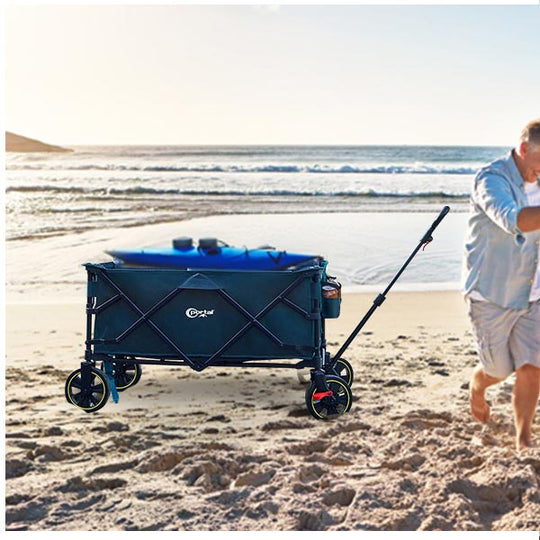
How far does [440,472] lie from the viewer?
328 centimetres

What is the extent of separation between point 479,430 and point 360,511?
1.07m

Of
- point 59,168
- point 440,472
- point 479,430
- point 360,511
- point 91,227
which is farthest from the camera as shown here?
point 59,168

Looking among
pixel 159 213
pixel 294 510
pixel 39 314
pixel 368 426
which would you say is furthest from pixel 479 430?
pixel 159 213

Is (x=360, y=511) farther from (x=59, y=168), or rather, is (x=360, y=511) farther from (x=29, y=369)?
(x=59, y=168)

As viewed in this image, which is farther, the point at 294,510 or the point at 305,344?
the point at 305,344

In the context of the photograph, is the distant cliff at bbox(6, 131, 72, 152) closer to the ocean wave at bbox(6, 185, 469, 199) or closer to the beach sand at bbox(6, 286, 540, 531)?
the ocean wave at bbox(6, 185, 469, 199)

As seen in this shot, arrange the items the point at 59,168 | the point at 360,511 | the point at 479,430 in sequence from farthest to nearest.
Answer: the point at 59,168
the point at 479,430
the point at 360,511

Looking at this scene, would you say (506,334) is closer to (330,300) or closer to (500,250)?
(500,250)

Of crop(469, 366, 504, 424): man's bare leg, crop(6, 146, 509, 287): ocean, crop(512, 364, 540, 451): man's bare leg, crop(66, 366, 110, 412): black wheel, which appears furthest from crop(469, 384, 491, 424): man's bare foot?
crop(6, 146, 509, 287): ocean

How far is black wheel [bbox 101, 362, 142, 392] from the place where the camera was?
4.59 m

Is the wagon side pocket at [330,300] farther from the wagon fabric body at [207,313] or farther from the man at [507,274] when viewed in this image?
the man at [507,274]

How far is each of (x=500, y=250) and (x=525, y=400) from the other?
675 millimetres

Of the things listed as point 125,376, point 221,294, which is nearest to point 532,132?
point 221,294

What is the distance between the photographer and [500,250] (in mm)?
3203
